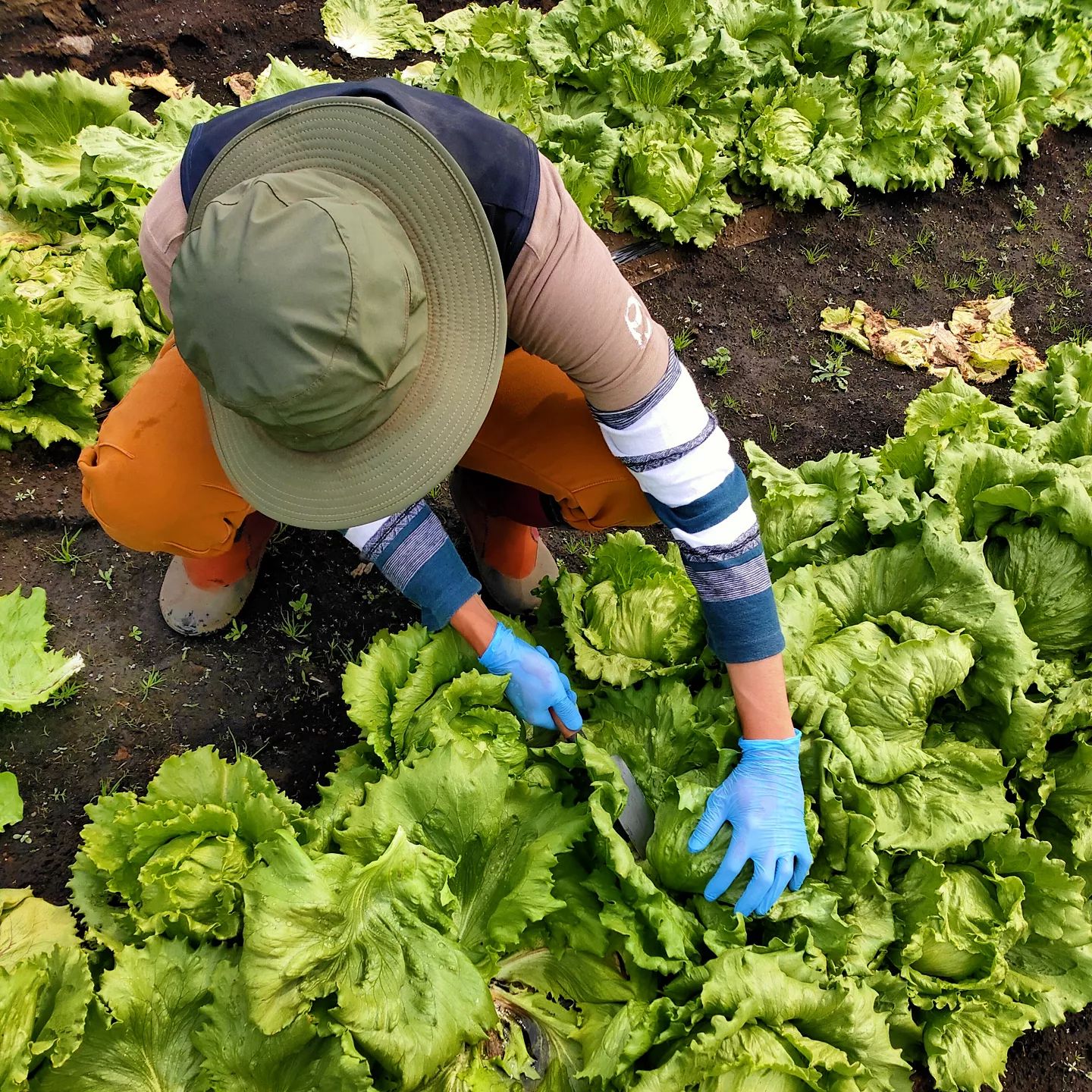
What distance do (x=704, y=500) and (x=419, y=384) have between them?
0.74 m

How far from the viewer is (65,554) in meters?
3.07

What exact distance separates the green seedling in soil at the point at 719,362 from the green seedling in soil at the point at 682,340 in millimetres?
109

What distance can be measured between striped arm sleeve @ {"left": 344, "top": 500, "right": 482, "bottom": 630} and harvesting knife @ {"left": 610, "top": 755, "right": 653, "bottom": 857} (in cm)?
61

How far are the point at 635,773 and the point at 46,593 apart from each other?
214cm

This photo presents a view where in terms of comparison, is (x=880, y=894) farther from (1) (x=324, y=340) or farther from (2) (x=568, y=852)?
(1) (x=324, y=340)

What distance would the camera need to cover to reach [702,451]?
2.03 meters

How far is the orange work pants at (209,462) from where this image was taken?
2.34m

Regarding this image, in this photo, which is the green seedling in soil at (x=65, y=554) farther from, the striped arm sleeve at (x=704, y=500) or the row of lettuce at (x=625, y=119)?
the striped arm sleeve at (x=704, y=500)

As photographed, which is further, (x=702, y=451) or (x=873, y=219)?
(x=873, y=219)

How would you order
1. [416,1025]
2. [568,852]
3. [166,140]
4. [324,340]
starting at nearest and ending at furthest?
[324,340], [416,1025], [568,852], [166,140]

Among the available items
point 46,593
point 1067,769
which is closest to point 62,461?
point 46,593

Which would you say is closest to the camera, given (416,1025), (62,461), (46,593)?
(416,1025)

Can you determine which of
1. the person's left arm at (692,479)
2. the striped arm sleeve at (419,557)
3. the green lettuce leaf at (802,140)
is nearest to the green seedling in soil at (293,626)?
the striped arm sleeve at (419,557)

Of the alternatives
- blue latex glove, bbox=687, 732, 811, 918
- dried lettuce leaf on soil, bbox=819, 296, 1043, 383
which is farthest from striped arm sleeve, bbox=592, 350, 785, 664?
dried lettuce leaf on soil, bbox=819, 296, 1043, 383
